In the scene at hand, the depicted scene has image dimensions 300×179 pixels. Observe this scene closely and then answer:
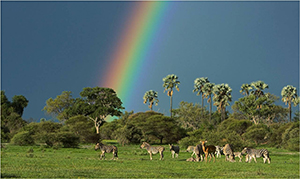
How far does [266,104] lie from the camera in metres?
96.5

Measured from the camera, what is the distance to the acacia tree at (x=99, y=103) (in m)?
89.1

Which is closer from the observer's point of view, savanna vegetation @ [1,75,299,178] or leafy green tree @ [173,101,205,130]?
savanna vegetation @ [1,75,299,178]

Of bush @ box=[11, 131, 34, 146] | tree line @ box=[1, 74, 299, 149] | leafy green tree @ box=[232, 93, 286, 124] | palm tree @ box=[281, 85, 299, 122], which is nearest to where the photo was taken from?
bush @ box=[11, 131, 34, 146]

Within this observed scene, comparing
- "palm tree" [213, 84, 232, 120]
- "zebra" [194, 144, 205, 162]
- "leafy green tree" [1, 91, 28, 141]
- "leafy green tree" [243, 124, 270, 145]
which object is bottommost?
"zebra" [194, 144, 205, 162]

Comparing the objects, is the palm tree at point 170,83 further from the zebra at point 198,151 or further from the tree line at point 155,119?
the zebra at point 198,151

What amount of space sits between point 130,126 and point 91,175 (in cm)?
4199

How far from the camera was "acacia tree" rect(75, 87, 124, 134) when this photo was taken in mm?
89119

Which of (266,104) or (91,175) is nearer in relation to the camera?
(91,175)

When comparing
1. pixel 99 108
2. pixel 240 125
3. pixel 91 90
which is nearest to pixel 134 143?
pixel 240 125

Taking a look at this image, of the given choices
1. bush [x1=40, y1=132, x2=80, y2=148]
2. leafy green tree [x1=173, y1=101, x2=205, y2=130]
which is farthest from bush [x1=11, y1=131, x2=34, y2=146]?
leafy green tree [x1=173, y1=101, x2=205, y2=130]

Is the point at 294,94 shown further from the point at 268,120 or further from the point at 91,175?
the point at 91,175

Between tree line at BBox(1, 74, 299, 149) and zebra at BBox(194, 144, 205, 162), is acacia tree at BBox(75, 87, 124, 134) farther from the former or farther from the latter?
zebra at BBox(194, 144, 205, 162)

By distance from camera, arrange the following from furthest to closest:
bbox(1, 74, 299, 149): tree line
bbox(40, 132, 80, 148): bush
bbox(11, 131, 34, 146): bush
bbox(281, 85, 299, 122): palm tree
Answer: bbox(281, 85, 299, 122): palm tree
bbox(1, 74, 299, 149): tree line
bbox(11, 131, 34, 146): bush
bbox(40, 132, 80, 148): bush

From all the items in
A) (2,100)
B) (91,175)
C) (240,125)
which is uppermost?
(2,100)
